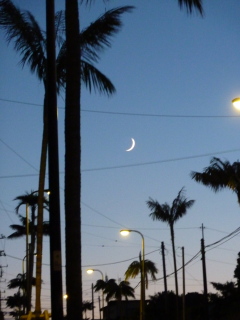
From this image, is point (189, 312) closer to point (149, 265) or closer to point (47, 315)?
point (149, 265)

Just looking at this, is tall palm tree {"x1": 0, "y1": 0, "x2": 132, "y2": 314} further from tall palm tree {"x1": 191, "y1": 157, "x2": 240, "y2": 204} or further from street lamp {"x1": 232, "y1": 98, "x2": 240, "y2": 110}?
tall palm tree {"x1": 191, "y1": 157, "x2": 240, "y2": 204}

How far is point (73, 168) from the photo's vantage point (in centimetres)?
1368

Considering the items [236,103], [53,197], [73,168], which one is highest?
[236,103]

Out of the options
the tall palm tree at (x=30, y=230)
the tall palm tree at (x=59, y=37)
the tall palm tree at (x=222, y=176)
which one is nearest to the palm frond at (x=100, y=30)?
the tall palm tree at (x=59, y=37)

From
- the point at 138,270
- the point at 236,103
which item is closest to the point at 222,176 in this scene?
the point at 236,103

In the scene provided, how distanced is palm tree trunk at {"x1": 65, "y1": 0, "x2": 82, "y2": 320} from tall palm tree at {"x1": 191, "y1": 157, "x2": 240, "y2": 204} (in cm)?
1445

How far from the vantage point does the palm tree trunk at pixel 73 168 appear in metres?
12.9

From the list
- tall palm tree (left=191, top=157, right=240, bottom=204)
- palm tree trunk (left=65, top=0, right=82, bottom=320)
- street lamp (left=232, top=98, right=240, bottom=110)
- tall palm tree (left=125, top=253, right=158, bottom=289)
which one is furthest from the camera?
tall palm tree (left=125, top=253, right=158, bottom=289)

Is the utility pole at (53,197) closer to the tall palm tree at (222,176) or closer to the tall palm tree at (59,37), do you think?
the tall palm tree at (59,37)

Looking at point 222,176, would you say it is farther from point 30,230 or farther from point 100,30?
point 30,230

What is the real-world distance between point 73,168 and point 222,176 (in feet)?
50.6

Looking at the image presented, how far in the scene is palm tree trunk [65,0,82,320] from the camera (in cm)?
1291

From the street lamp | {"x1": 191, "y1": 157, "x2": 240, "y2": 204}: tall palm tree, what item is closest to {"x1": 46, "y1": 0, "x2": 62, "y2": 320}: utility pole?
the street lamp

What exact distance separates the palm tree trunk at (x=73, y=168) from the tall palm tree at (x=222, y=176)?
14.5m
